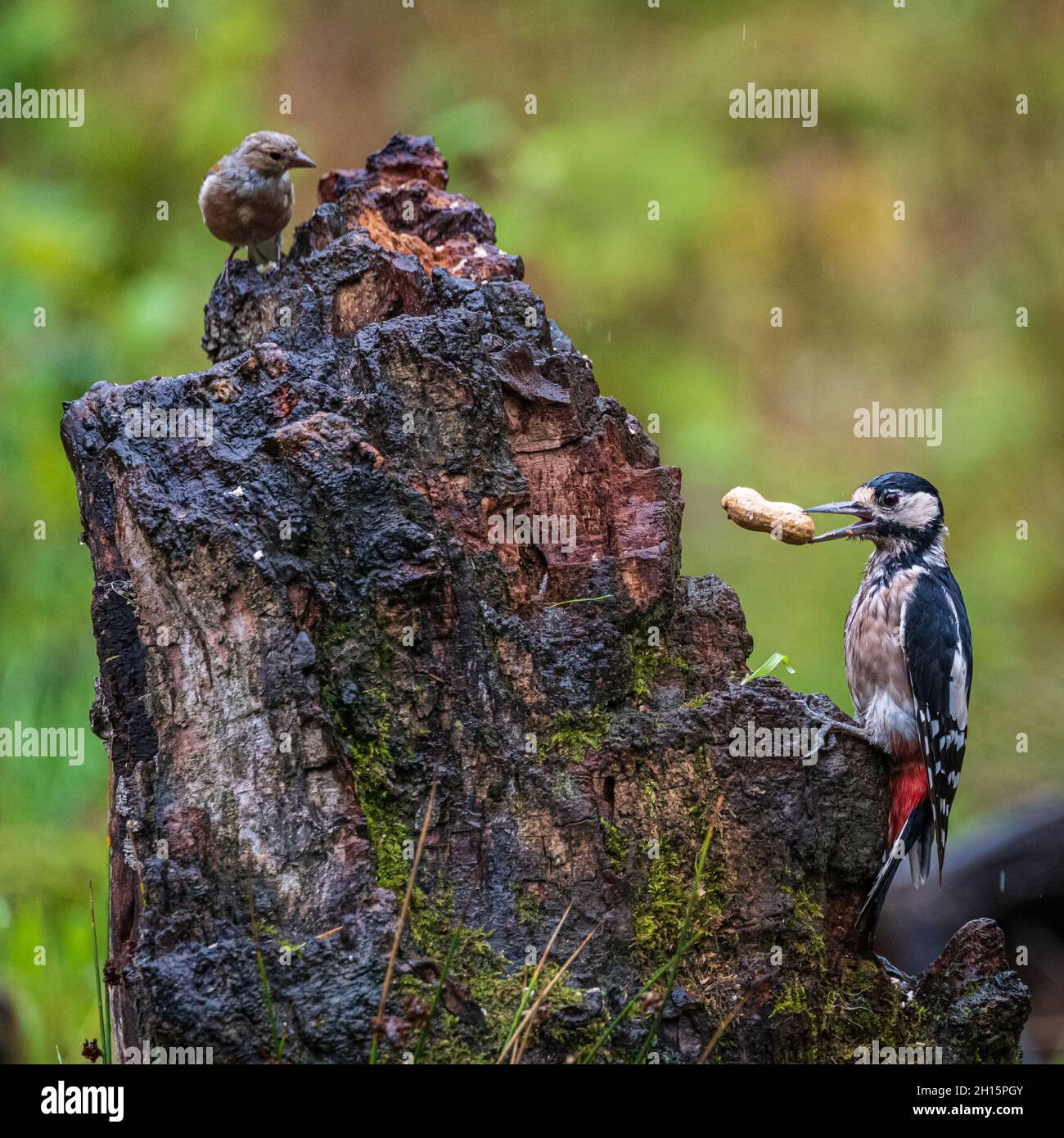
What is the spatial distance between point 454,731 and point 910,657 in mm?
1865

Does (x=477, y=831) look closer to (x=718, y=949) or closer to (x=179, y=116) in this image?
(x=718, y=949)

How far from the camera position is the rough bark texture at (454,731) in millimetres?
2430

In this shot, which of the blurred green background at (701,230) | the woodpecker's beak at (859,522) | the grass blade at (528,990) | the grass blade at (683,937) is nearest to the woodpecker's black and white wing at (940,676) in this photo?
the woodpecker's beak at (859,522)

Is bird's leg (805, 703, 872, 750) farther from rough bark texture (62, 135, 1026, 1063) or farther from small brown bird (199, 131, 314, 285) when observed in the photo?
small brown bird (199, 131, 314, 285)

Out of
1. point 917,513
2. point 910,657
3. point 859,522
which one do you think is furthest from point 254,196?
point 910,657

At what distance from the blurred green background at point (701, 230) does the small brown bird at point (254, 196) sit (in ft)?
7.33

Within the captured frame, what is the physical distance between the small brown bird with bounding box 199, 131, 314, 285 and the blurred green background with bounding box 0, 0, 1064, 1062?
224 centimetres

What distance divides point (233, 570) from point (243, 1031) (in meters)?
0.88

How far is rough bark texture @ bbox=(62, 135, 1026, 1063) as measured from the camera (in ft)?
7.97

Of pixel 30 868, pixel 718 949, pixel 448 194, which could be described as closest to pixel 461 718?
pixel 718 949

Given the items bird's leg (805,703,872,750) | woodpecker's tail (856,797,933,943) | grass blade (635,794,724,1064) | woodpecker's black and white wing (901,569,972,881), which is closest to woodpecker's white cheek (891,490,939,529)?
woodpecker's black and white wing (901,569,972,881)

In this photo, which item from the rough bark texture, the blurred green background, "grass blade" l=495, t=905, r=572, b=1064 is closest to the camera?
"grass blade" l=495, t=905, r=572, b=1064

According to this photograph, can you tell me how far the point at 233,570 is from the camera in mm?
2523

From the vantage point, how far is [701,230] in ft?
28.6
